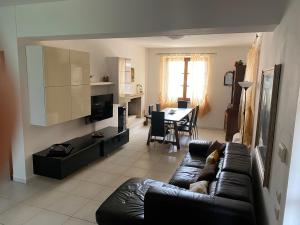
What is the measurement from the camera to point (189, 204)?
1959 millimetres

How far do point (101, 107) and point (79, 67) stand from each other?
4.02 feet

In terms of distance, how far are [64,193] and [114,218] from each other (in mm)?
1342

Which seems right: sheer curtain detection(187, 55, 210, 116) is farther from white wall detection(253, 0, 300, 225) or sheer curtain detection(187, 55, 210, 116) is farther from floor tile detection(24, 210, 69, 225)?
floor tile detection(24, 210, 69, 225)

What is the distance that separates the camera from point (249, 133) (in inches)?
152

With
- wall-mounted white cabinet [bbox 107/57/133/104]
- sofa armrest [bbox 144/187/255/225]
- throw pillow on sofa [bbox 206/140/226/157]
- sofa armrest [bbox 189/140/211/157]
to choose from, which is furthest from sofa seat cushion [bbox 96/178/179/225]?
wall-mounted white cabinet [bbox 107/57/133/104]

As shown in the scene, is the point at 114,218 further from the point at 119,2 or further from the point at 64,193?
the point at 119,2

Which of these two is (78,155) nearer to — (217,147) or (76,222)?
(76,222)

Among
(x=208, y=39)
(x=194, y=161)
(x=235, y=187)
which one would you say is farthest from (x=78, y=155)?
(x=208, y=39)

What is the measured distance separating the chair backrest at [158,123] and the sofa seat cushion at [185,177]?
1.81 metres

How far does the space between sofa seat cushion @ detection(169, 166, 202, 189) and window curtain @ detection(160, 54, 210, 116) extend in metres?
4.29

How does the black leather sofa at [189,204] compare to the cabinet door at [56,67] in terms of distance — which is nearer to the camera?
the black leather sofa at [189,204]

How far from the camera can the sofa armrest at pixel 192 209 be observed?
71.7 inches

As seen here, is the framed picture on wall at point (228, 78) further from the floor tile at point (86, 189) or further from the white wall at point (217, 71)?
the floor tile at point (86, 189)

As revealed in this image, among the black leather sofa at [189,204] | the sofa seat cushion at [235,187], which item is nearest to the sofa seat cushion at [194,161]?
the black leather sofa at [189,204]
